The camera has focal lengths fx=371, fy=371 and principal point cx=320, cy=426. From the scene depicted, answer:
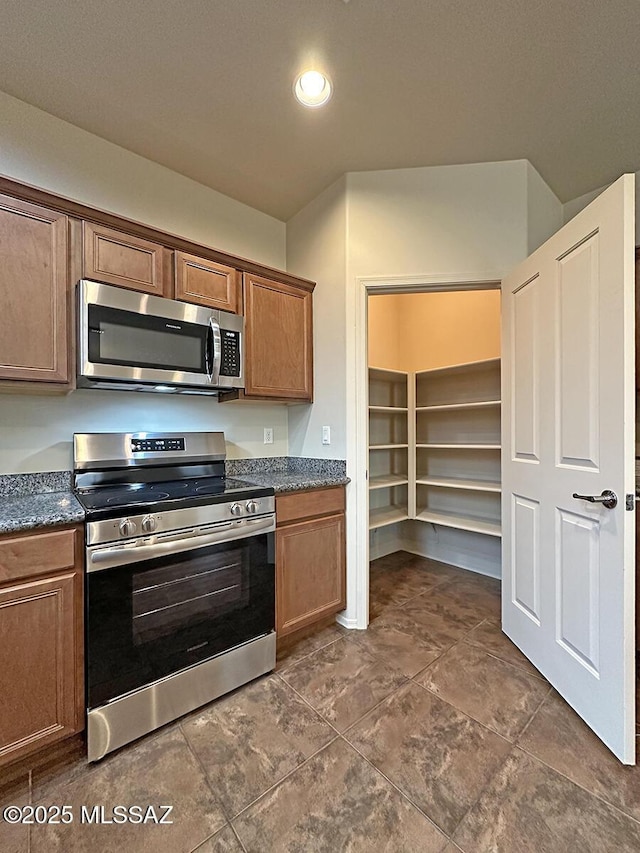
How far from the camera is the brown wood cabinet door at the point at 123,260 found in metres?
1.75

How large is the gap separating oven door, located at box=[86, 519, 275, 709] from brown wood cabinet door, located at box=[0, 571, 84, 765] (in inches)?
2.3

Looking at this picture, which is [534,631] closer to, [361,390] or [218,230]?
[361,390]

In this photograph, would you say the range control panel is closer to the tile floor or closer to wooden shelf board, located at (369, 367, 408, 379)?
the tile floor

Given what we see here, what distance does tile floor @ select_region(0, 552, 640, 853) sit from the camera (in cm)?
114

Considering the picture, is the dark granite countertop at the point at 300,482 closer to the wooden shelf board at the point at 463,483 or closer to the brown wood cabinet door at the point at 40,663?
the brown wood cabinet door at the point at 40,663

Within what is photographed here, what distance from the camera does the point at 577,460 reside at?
1632 millimetres

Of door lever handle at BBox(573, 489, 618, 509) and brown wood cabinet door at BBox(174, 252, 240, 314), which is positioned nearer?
door lever handle at BBox(573, 489, 618, 509)

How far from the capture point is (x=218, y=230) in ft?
8.24

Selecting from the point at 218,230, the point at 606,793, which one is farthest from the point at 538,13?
the point at 606,793

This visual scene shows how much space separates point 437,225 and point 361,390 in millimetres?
1106

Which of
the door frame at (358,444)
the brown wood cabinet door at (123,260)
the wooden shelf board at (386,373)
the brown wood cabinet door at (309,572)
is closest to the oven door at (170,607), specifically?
the brown wood cabinet door at (309,572)

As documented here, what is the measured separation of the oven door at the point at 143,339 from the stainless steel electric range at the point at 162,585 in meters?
0.41

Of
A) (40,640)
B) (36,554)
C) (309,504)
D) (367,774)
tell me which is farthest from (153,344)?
(367,774)

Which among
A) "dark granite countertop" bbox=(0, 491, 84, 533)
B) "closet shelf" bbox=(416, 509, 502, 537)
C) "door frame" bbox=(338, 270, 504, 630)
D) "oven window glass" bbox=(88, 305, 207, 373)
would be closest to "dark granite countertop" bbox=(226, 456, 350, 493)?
"door frame" bbox=(338, 270, 504, 630)
